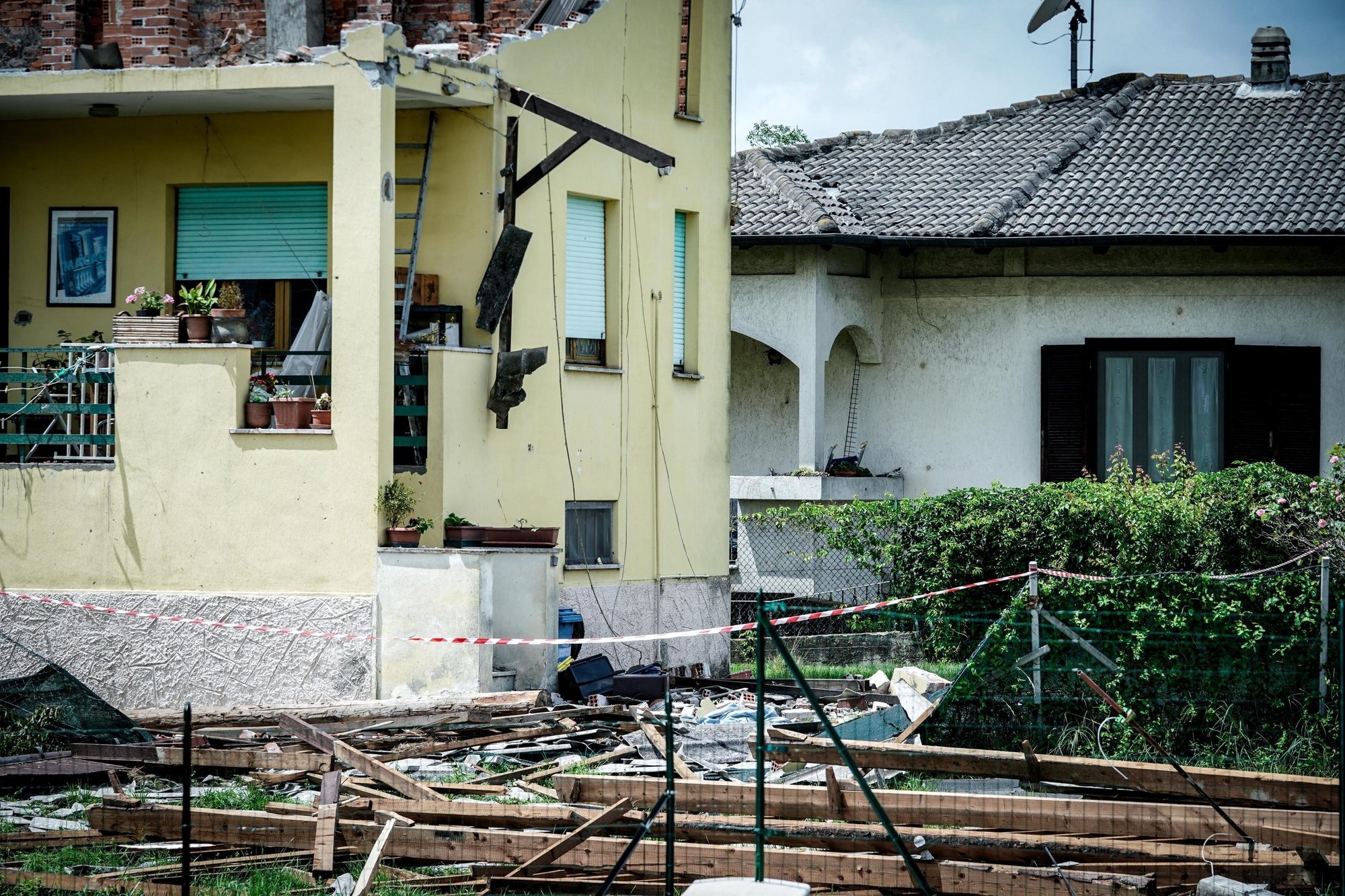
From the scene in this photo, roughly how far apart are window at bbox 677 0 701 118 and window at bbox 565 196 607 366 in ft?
6.28

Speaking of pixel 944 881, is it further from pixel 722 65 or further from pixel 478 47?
pixel 722 65

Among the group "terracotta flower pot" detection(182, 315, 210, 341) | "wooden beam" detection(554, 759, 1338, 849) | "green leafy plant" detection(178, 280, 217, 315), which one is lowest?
"wooden beam" detection(554, 759, 1338, 849)

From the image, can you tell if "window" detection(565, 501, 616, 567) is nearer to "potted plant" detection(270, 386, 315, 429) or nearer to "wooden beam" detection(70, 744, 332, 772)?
"potted plant" detection(270, 386, 315, 429)

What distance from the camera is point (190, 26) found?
17.5m

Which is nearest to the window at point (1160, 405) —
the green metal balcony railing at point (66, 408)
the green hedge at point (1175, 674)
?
the green hedge at point (1175, 674)

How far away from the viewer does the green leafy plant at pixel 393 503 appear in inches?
576

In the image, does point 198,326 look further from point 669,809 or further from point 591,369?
point 669,809

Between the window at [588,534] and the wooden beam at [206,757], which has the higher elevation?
the window at [588,534]

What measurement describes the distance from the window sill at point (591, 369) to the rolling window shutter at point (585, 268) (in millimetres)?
338

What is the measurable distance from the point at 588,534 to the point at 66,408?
219 inches

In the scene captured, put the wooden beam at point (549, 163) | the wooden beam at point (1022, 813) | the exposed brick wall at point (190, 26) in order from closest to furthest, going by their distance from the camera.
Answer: the wooden beam at point (1022, 813) < the wooden beam at point (549, 163) < the exposed brick wall at point (190, 26)

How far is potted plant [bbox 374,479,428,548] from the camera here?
14648 millimetres

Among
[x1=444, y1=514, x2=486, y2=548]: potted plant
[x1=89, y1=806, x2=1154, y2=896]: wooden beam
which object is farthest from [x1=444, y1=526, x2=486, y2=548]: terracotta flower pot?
[x1=89, y1=806, x2=1154, y2=896]: wooden beam

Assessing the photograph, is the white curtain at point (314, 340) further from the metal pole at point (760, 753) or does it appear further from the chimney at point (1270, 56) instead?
the chimney at point (1270, 56)
